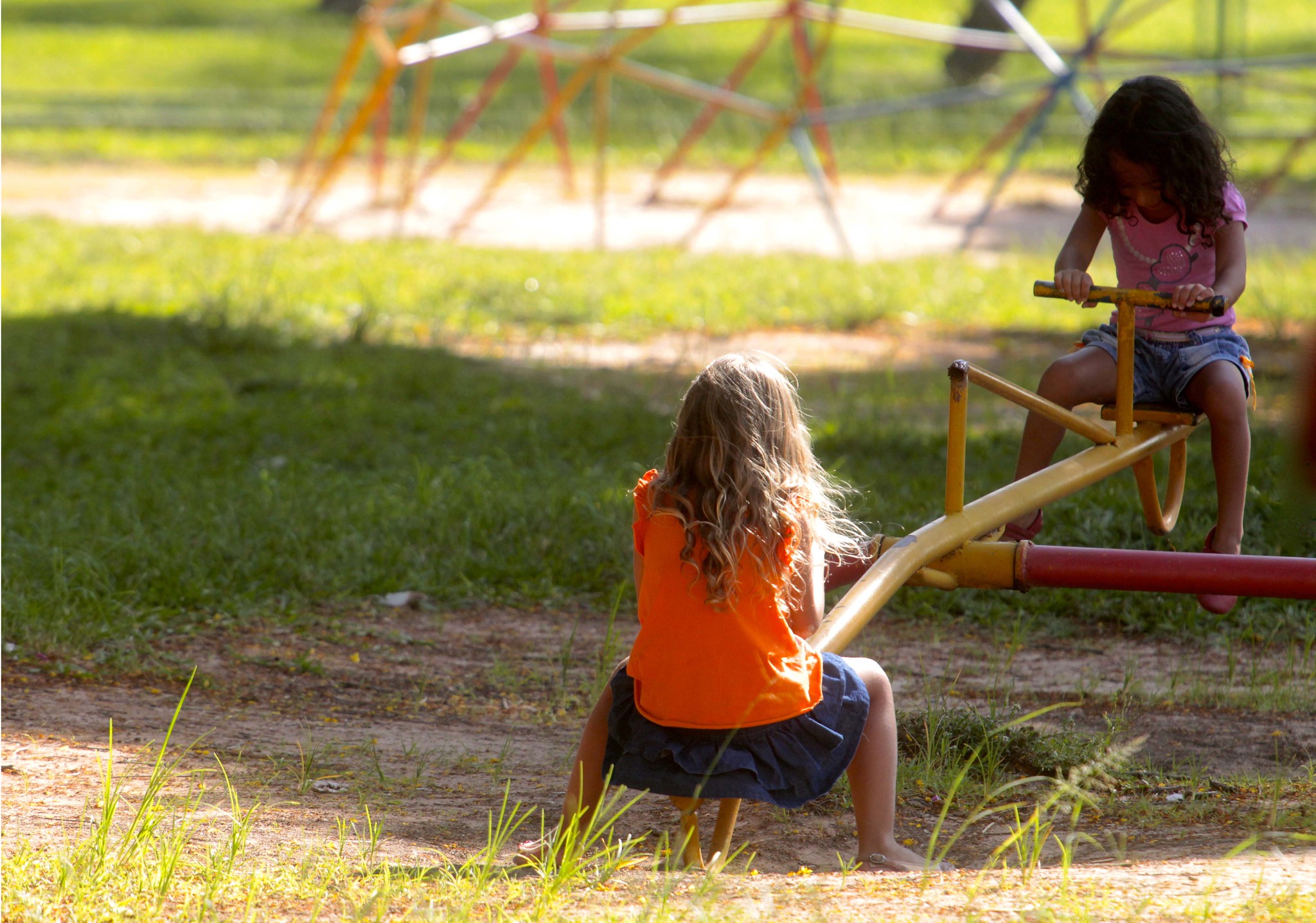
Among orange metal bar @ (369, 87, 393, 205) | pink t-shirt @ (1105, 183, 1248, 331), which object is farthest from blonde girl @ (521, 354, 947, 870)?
orange metal bar @ (369, 87, 393, 205)

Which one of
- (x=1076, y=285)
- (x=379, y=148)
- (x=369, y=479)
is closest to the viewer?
(x=1076, y=285)

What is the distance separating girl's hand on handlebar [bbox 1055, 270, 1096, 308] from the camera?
11.1 ft

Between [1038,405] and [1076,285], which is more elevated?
[1076,285]

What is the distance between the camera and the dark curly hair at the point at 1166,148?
139 inches

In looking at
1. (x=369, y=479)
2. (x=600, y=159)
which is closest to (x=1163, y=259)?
(x=369, y=479)

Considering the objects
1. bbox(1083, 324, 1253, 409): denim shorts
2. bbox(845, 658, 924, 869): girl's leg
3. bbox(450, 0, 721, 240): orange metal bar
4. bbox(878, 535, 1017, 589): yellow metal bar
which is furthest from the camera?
bbox(450, 0, 721, 240): orange metal bar

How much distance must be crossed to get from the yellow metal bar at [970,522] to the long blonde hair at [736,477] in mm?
195

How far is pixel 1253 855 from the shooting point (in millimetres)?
2482

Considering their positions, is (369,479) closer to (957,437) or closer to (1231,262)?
(957,437)

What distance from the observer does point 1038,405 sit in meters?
3.34

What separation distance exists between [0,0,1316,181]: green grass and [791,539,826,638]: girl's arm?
13.0 meters

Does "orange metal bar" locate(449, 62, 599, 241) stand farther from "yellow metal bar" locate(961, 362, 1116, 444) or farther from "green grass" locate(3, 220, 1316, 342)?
"yellow metal bar" locate(961, 362, 1116, 444)

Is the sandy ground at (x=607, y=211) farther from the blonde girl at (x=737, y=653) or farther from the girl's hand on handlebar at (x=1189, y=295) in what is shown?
the blonde girl at (x=737, y=653)

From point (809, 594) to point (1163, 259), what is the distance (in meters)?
1.58
